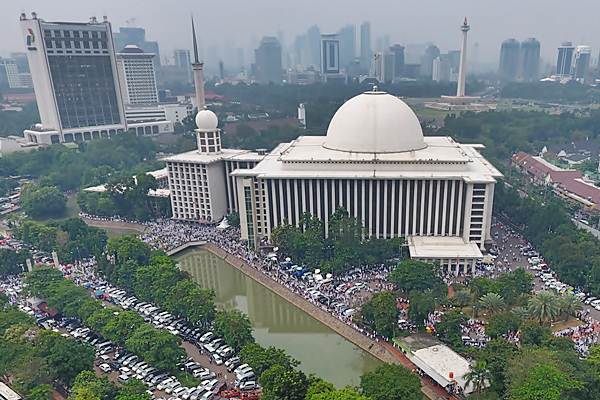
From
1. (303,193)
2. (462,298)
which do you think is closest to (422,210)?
(303,193)

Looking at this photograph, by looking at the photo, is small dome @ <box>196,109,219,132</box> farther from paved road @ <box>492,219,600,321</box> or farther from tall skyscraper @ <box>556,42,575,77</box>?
tall skyscraper @ <box>556,42,575,77</box>

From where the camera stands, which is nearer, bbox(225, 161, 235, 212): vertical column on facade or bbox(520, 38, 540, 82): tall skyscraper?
bbox(225, 161, 235, 212): vertical column on facade

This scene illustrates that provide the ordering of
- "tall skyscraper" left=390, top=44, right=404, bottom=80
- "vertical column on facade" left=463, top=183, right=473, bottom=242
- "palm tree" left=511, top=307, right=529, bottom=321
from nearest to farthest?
"palm tree" left=511, top=307, right=529, bottom=321 → "vertical column on facade" left=463, top=183, right=473, bottom=242 → "tall skyscraper" left=390, top=44, right=404, bottom=80

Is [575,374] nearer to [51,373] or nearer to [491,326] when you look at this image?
[491,326]

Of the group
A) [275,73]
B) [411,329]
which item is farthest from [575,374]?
[275,73]

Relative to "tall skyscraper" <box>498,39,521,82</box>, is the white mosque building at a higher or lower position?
lower

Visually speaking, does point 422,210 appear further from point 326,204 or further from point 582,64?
point 582,64

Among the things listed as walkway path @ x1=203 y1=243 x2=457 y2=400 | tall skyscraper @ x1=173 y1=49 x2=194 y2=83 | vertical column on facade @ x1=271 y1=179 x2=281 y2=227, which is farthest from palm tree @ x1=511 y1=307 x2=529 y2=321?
tall skyscraper @ x1=173 y1=49 x2=194 y2=83

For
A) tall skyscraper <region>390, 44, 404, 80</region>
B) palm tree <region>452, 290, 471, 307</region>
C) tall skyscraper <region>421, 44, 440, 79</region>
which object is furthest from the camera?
tall skyscraper <region>421, 44, 440, 79</region>

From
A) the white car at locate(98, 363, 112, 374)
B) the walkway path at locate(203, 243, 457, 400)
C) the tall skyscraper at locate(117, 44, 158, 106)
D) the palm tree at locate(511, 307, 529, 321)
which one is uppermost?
the tall skyscraper at locate(117, 44, 158, 106)
